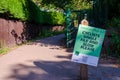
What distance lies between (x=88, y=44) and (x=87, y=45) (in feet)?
0.14

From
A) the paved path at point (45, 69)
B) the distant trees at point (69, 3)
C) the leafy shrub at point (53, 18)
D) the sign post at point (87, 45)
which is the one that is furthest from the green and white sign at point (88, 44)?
the leafy shrub at point (53, 18)

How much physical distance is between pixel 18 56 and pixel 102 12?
6.25 metres

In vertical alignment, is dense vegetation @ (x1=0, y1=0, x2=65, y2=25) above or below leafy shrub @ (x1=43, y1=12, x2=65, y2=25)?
above

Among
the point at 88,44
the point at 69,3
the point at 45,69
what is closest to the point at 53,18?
the point at 69,3

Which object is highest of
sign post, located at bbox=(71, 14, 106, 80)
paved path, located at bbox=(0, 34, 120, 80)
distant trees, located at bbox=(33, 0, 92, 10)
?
distant trees, located at bbox=(33, 0, 92, 10)

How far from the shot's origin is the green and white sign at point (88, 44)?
8.12 metres

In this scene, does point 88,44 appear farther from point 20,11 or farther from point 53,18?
point 53,18

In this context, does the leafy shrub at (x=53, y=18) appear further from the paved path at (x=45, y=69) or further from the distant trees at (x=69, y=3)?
the paved path at (x=45, y=69)

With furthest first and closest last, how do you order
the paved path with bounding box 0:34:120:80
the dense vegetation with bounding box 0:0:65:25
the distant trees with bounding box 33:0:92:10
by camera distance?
1. the distant trees with bounding box 33:0:92:10
2. the dense vegetation with bounding box 0:0:65:25
3. the paved path with bounding box 0:34:120:80

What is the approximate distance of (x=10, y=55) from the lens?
12141mm

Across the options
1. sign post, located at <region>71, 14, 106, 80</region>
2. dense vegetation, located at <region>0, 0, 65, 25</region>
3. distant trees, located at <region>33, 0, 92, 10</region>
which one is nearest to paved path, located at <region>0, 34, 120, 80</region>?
sign post, located at <region>71, 14, 106, 80</region>

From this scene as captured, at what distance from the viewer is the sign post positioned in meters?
8.12

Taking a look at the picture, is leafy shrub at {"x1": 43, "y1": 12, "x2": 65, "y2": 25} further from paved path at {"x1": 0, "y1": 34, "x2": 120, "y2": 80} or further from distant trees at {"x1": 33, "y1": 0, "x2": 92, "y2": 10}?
paved path at {"x1": 0, "y1": 34, "x2": 120, "y2": 80}

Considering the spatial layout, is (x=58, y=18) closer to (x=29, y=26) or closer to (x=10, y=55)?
(x=29, y=26)
